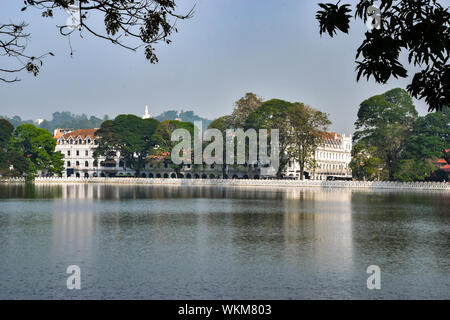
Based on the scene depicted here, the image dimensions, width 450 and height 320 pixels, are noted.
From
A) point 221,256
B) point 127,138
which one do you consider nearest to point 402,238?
point 221,256

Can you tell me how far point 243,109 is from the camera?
102 m

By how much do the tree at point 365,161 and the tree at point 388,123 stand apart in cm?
175

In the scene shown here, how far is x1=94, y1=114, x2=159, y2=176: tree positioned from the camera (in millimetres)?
117188

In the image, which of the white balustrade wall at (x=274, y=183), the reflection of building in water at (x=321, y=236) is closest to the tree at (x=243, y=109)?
the white balustrade wall at (x=274, y=183)

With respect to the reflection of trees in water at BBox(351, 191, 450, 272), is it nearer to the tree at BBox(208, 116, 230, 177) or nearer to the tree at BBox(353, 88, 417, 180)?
the tree at BBox(353, 88, 417, 180)

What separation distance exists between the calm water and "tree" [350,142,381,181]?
5670cm

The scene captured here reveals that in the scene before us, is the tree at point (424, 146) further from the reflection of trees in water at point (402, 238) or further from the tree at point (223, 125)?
the reflection of trees in water at point (402, 238)

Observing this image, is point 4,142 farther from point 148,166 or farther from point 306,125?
point 306,125

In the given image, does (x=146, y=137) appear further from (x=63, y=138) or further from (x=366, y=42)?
(x=366, y=42)

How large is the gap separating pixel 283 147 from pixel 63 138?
228 ft

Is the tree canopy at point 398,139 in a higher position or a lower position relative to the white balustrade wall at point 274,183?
higher

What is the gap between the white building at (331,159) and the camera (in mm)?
134100

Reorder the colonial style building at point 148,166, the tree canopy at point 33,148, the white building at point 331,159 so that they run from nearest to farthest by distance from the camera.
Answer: the tree canopy at point 33,148, the colonial style building at point 148,166, the white building at point 331,159

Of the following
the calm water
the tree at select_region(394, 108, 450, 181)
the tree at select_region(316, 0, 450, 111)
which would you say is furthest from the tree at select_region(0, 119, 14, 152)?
the tree at select_region(316, 0, 450, 111)
